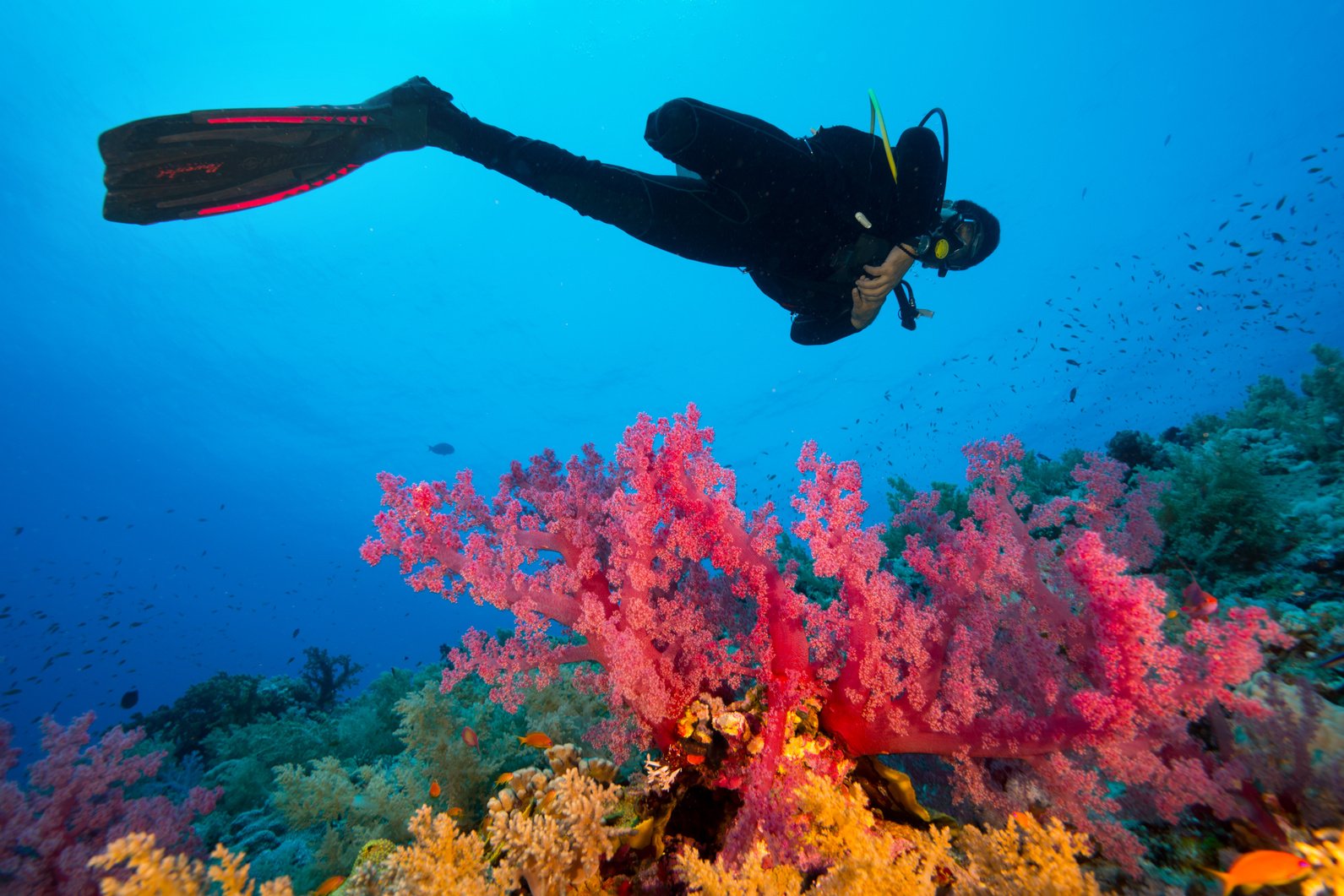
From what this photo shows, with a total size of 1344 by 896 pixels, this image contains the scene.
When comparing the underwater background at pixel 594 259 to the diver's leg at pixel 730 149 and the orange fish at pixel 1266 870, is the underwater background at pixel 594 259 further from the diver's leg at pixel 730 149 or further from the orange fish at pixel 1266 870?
the orange fish at pixel 1266 870

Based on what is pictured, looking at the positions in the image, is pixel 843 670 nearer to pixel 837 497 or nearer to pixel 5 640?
pixel 837 497

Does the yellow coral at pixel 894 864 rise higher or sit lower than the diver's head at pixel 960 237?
lower

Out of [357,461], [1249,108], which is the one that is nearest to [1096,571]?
[1249,108]

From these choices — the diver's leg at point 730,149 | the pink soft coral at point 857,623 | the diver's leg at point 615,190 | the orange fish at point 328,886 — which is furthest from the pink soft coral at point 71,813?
the diver's leg at point 730,149

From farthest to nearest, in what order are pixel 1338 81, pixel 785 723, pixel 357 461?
pixel 357 461 < pixel 1338 81 < pixel 785 723

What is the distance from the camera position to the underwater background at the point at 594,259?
100ft

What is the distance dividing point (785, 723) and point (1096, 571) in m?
1.69

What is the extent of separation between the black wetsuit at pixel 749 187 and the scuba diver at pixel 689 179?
10mm

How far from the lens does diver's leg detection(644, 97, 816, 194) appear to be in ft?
12.5

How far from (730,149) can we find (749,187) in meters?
0.32

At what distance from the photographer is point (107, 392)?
50.7 m

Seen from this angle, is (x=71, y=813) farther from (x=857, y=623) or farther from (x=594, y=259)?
(x=594, y=259)

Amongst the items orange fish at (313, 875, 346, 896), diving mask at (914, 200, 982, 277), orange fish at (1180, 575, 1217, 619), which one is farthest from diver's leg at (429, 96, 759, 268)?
orange fish at (313, 875, 346, 896)

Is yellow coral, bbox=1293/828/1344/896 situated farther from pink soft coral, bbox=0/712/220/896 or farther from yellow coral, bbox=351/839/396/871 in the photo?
pink soft coral, bbox=0/712/220/896
